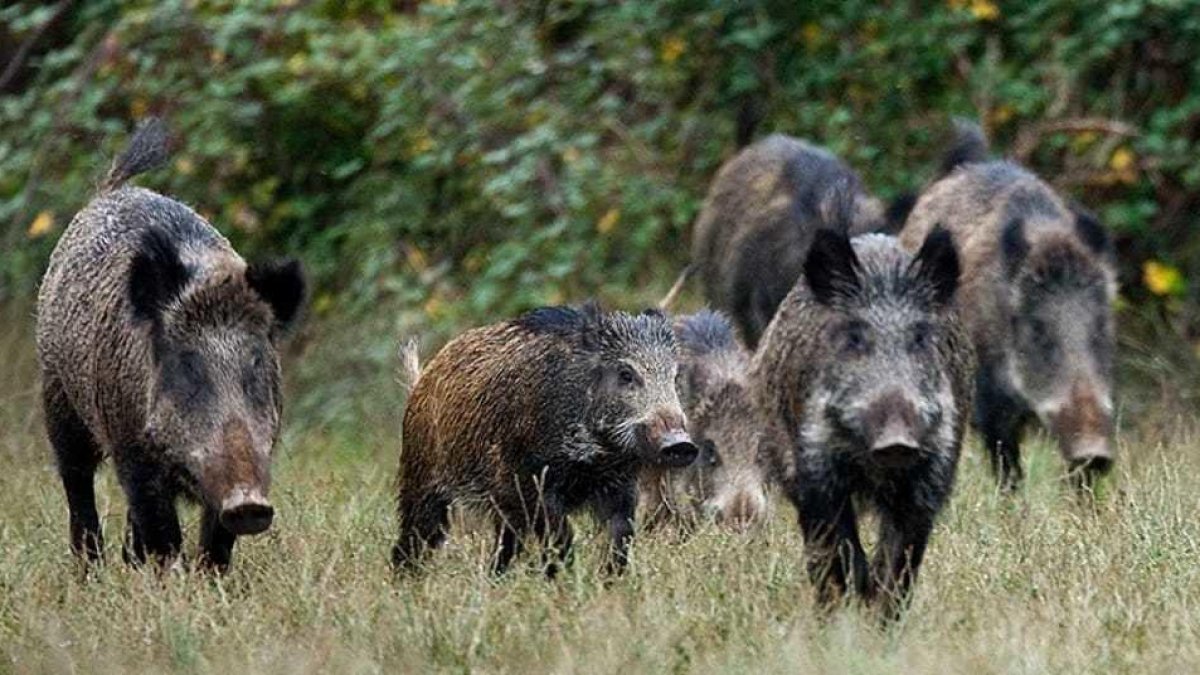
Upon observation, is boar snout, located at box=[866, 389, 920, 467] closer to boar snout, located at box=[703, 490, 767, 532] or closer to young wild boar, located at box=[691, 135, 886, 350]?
boar snout, located at box=[703, 490, 767, 532]

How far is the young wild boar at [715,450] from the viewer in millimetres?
7438

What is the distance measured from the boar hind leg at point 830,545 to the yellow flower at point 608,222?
564 centimetres

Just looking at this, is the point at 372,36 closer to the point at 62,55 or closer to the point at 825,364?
the point at 62,55

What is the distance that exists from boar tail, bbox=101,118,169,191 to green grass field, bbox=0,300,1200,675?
3.66 ft

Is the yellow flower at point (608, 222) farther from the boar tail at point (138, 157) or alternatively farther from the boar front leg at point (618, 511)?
the boar front leg at point (618, 511)

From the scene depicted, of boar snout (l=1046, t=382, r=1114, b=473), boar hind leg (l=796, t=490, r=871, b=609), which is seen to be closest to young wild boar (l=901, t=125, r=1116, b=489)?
boar snout (l=1046, t=382, r=1114, b=473)

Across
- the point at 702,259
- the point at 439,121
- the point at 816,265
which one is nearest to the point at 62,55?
the point at 439,121

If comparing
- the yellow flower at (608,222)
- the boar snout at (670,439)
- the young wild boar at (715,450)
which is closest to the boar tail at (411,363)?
the young wild boar at (715,450)

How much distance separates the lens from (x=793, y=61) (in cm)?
1141

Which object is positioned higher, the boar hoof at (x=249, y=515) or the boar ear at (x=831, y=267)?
the boar ear at (x=831, y=267)

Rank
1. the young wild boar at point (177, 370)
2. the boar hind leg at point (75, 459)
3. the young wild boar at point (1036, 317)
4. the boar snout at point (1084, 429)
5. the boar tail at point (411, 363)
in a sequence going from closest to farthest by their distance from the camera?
the young wild boar at point (177, 370) < the boar hind leg at point (75, 459) < the boar tail at point (411, 363) < the boar snout at point (1084, 429) < the young wild boar at point (1036, 317)

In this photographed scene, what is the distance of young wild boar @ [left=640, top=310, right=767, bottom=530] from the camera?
24.4ft

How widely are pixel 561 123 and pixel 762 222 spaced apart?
1.73 meters

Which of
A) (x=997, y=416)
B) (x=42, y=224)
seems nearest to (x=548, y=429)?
(x=997, y=416)
